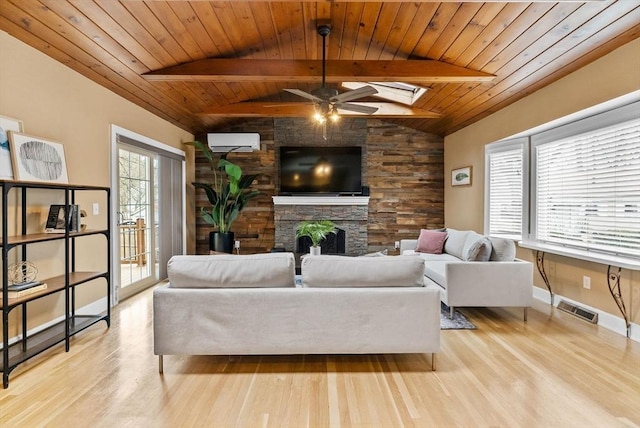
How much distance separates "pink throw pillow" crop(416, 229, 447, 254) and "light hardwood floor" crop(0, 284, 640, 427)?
2.17 meters

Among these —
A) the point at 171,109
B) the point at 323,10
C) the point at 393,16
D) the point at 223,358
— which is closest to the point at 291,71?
the point at 323,10

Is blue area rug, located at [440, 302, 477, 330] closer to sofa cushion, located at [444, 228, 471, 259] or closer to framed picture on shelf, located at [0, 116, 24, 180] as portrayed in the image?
sofa cushion, located at [444, 228, 471, 259]

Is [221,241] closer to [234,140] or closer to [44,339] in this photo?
[234,140]

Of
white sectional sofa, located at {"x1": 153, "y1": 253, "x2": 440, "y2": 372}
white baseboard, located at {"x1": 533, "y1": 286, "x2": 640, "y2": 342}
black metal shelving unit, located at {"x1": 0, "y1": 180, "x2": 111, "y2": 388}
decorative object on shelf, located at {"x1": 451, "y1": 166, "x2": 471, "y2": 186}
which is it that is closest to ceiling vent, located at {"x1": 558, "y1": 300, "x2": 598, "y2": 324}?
white baseboard, located at {"x1": 533, "y1": 286, "x2": 640, "y2": 342}

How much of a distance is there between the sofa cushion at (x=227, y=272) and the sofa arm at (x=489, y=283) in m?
1.86

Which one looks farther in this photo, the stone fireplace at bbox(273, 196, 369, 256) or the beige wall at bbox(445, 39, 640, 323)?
the stone fireplace at bbox(273, 196, 369, 256)

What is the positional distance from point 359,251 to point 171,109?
4.04 meters

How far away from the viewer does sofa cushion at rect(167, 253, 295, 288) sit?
2439 mm

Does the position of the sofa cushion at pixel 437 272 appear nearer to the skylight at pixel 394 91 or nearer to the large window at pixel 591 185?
the large window at pixel 591 185

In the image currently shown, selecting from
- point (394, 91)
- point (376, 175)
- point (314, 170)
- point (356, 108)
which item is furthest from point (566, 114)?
point (314, 170)

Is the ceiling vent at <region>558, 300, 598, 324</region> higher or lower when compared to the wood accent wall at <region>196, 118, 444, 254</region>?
lower

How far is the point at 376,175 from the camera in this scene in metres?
6.91

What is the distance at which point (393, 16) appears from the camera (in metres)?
3.45

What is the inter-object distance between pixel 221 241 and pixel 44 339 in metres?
3.57
